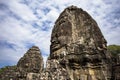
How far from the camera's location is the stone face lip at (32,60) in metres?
35.0

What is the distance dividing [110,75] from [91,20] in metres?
7.77

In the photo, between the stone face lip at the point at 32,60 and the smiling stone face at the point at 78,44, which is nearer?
the smiling stone face at the point at 78,44

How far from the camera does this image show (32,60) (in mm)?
35938

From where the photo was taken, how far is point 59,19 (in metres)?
29.5

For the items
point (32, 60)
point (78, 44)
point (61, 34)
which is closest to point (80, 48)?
point (78, 44)

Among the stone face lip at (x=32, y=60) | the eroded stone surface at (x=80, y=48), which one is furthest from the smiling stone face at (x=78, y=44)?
the stone face lip at (x=32, y=60)

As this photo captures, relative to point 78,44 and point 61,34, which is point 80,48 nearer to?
point 78,44

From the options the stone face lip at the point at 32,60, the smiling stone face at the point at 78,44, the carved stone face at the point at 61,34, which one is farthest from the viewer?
the stone face lip at the point at 32,60

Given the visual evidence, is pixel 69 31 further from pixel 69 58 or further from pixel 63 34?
pixel 69 58

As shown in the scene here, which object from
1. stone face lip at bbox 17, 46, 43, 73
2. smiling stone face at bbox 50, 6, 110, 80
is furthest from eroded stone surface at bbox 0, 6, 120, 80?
stone face lip at bbox 17, 46, 43, 73

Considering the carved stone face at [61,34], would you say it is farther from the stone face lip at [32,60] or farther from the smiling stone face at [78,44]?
the stone face lip at [32,60]

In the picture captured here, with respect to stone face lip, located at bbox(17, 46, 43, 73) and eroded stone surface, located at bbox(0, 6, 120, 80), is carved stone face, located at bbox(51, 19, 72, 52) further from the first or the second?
stone face lip, located at bbox(17, 46, 43, 73)

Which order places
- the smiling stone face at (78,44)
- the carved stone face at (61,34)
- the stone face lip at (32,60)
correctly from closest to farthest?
the smiling stone face at (78,44), the carved stone face at (61,34), the stone face lip at (32,60)

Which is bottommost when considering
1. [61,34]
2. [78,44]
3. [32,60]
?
[32,60]
